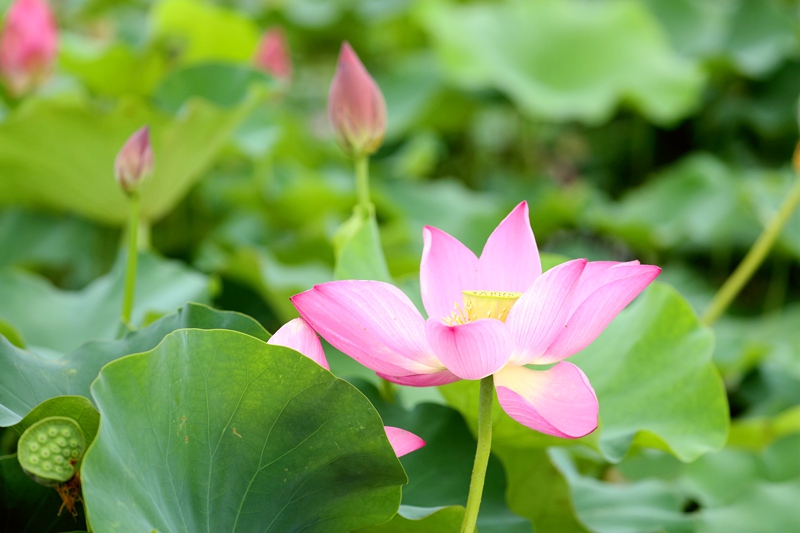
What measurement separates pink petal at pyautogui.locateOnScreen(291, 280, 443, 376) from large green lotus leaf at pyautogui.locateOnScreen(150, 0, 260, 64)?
3.59 ft

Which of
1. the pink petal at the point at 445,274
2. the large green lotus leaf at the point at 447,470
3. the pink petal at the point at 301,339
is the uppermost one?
the pink petal at the point at 445,274

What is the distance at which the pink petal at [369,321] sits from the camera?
43cm

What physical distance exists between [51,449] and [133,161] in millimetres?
273

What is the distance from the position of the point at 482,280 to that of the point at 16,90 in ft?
3.04

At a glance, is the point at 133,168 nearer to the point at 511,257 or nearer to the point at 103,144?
the point at 511,257

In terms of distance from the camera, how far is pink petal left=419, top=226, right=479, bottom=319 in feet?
1.68

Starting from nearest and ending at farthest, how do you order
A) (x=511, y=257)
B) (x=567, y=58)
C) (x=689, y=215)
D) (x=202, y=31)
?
(x=511, y=257) < (x=202, y=31) < (x=689, y=215) < (x=567, y=58)

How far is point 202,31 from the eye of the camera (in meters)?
1.49

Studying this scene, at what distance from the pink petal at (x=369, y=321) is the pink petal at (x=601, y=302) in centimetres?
7

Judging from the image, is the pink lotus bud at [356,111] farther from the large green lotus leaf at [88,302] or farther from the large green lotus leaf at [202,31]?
the large green lotus leaf at [202,31]

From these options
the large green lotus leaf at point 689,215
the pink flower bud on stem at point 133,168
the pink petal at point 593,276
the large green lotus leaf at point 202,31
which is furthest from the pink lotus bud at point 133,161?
the large green lotus leaf at point 689,215

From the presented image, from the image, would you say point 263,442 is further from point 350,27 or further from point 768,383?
point 350,27

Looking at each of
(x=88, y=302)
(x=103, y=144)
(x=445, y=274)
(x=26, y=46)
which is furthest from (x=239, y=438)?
(x=26, y=46)

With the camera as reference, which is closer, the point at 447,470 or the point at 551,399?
the point at 551,399
